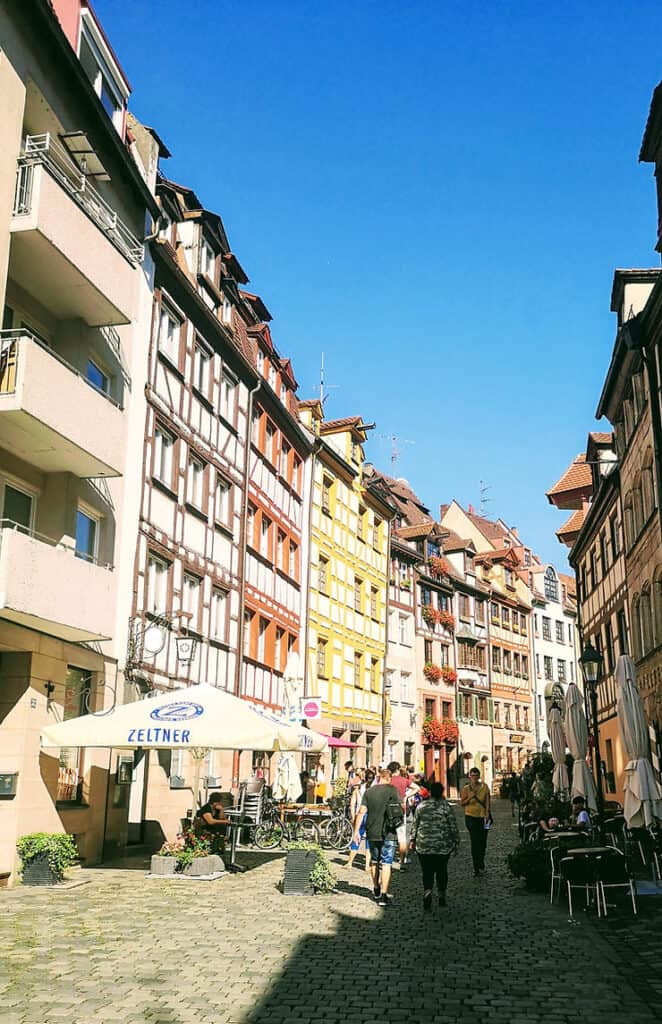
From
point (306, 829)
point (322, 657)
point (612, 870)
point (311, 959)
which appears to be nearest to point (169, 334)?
point (306, 829)

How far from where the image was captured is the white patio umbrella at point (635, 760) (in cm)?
1525

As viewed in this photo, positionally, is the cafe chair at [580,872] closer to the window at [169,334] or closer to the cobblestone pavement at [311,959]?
the cobblestone pavement at [311,959]

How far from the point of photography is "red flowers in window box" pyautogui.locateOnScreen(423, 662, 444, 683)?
Answer: 169 feet

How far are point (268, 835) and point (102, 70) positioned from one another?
1653 cm

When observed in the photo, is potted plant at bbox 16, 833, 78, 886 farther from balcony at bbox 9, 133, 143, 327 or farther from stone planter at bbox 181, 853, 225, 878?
balcony at bbox 9, 133, 143, 327

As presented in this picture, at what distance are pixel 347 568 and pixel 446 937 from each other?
3068 centimetres

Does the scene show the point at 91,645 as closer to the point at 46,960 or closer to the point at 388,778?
the point at 388,778

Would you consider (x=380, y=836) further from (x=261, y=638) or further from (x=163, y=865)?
(x=261, y=638)

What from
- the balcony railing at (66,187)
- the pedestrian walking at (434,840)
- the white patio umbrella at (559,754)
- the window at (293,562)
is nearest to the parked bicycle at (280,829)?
the white patio umbrella at (559,754)

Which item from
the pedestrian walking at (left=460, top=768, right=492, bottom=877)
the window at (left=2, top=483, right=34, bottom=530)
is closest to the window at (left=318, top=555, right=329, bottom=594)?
the pedestrian walking at (left=460, top=768, right=492, bottom=877)

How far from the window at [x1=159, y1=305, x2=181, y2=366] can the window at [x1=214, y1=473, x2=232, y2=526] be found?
13.0ft

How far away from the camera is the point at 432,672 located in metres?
51.7

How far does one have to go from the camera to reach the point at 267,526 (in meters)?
32.1

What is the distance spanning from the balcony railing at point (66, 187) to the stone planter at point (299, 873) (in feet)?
32.7
